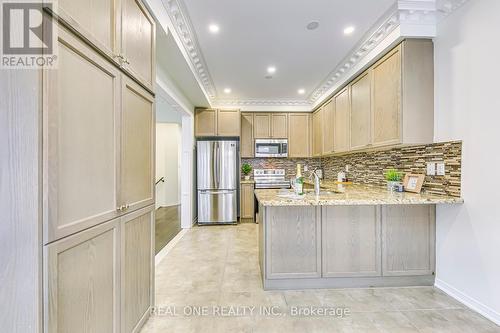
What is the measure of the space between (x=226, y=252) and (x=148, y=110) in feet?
7.42

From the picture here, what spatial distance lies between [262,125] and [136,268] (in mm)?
4114

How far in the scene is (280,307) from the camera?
2020mm

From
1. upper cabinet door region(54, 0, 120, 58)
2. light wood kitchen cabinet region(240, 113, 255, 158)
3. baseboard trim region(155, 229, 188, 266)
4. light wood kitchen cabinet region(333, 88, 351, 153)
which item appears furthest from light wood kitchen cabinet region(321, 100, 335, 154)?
upper cabinet door region(54, 0, 120, 58)

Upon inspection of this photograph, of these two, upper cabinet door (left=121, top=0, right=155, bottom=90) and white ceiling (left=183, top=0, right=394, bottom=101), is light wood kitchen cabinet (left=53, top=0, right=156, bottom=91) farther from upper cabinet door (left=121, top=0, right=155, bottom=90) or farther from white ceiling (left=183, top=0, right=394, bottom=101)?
white ceiling (left=183, top=0, right=394, bottom=101)

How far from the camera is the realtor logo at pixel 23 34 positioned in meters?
0.87

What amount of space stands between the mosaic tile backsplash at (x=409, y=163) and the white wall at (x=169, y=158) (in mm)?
4865

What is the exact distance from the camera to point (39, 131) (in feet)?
2.87

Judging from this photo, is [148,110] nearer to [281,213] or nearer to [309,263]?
[281,213]

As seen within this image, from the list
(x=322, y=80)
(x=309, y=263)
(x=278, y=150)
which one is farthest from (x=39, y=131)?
(x=278, y=150)

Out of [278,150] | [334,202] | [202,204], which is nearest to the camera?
Answer: [334,202]

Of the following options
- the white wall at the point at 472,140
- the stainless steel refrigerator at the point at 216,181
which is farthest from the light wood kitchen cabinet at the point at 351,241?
the stainless steel refrigerator at the point at 216,181

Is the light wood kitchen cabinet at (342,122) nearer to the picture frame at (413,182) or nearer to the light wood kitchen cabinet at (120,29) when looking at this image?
the picture frame at (413,182)

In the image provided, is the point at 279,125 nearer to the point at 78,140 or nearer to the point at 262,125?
the point at 262,125

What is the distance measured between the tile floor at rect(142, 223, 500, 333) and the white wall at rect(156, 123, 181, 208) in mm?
5053
